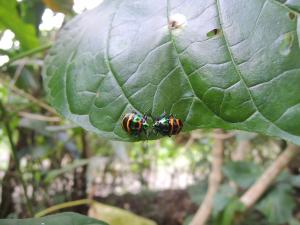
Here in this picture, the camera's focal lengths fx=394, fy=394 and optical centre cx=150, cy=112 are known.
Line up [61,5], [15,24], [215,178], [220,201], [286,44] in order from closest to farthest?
1. [286,44]
2. [15,24]
3. [61,5]
4. [220,201]
5. [215,178]

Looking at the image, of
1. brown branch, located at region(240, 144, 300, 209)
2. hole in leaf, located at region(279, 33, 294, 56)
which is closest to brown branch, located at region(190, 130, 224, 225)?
brown branch, located at region(240, 144, 300, 209)

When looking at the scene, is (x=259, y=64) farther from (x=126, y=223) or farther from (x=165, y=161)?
(x=165, y=161)

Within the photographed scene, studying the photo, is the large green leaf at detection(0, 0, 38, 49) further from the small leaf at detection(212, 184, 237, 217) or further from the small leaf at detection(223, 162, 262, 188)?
the small leaf at detection(223, 162, 262, 188)

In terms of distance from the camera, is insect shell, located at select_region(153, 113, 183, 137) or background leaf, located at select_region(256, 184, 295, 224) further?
background leaf, located at select_region(256, 184, 295, 224)

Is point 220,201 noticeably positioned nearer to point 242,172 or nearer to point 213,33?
point 242,172

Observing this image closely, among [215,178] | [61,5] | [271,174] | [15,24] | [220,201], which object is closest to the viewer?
[15,24]

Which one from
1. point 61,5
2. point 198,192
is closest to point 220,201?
point 198,192
